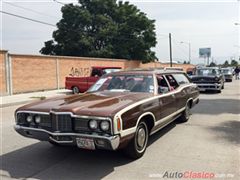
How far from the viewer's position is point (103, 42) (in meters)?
41.4

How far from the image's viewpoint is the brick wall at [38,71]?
61.7 feet

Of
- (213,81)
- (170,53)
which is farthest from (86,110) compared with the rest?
(170,53)

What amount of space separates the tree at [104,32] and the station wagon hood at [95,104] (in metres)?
33.5

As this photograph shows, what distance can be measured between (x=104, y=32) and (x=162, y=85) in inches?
1322

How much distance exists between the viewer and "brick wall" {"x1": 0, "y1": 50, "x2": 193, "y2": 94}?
18802 millimetres

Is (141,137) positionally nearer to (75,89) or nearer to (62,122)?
(62,122)

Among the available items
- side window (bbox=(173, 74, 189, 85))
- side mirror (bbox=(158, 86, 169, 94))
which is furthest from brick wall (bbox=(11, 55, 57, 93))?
side mirror (bbox=(158, 86, 169, 94))

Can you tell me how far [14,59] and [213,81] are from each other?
494 inches

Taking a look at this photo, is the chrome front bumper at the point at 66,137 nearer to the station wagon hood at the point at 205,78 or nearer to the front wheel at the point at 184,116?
the front wheel at the point at 184,116

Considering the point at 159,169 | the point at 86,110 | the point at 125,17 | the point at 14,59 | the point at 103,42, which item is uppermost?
the point at 125,17

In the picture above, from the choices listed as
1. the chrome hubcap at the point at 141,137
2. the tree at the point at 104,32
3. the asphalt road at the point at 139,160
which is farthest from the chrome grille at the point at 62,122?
the tree at the point at 104,32

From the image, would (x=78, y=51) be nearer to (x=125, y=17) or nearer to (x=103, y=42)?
(x=103, y=42)

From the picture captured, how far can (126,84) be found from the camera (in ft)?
21.4

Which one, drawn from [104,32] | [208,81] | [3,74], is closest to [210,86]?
[208,81]
